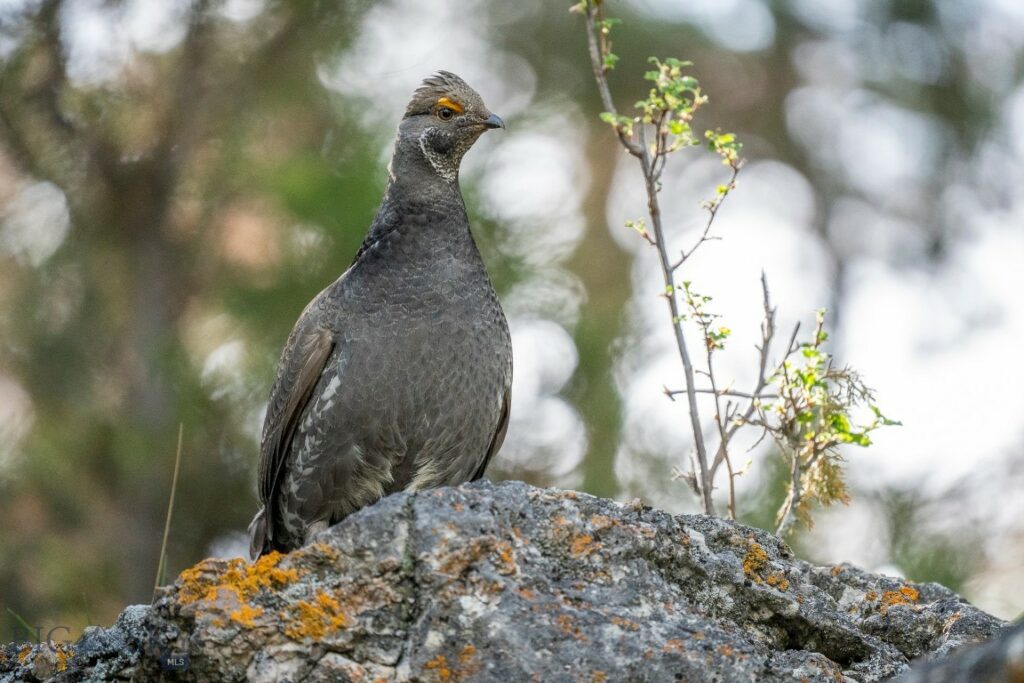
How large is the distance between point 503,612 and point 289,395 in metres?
2.63

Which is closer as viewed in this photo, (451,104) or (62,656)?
(62,656)

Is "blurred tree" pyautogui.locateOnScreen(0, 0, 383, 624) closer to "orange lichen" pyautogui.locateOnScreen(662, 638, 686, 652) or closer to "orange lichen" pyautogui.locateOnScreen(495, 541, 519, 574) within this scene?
"orange lichen" pyautogui.locateOnScreen(495, 541, 519, 574)

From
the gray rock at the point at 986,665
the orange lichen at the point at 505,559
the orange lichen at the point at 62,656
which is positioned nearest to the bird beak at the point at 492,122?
the orange lichen at the point at 505,559

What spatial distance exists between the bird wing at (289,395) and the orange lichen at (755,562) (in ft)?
7.94

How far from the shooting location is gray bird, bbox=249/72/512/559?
235 inches

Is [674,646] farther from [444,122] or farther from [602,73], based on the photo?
[444,122]

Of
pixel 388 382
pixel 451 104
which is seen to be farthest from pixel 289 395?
pixel 451 104

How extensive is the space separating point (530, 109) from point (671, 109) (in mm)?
9885

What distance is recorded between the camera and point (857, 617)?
457cm

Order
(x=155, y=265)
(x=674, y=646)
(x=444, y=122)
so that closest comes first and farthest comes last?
(x=674, y=646)
(x=444, y=122)
(x=155, y=265)

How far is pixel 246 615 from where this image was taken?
3.85 meters

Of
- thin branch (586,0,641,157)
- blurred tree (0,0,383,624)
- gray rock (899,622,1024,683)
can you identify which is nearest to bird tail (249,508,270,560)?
thin branch (586,0,641,157)

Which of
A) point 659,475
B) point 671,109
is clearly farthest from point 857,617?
point 659,475

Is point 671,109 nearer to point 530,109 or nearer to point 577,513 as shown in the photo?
point 577,513
